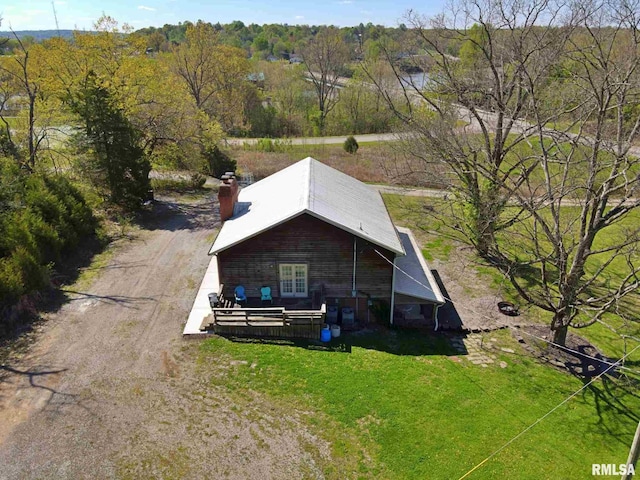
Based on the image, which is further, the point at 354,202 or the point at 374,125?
the point at 374,125

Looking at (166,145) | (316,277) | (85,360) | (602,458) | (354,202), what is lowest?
(602,458)

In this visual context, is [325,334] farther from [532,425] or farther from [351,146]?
[351,146]

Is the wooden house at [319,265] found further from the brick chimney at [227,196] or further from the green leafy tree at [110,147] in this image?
the green leafy tree at [110,147]

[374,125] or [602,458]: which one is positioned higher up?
[374,125]

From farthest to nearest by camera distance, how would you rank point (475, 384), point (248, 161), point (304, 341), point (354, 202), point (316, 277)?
1. point (248, 161)
2. point (354, 202)
3. point (316, 277)
4. point (304, 341)
5. point (475, 384)

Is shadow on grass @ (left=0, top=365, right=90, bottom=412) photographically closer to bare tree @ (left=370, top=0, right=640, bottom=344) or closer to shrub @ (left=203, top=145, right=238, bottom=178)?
bare tree @ (left=370, top=0, right=640, bottom=344)

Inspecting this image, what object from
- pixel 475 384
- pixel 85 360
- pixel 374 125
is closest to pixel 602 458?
pixel 475 384

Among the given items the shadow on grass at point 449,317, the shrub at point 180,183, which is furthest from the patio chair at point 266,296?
the shrub at point 180,183

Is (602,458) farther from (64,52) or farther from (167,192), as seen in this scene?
(64,52)
